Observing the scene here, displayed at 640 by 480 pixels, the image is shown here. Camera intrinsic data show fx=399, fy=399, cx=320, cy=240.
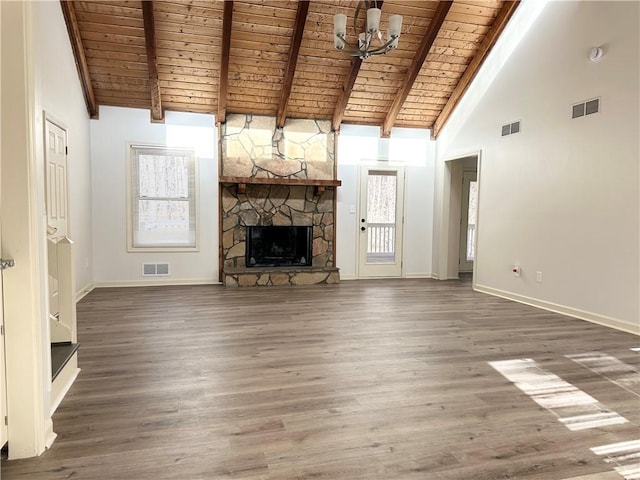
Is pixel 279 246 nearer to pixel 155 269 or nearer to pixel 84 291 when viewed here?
pixel 155 269

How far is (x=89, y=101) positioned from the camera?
5855 millimetres

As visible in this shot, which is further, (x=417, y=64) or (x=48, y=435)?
(x=417, y=64)

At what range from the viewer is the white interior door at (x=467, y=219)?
781 centimetres

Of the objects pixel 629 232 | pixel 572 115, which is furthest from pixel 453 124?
pixel 629 232

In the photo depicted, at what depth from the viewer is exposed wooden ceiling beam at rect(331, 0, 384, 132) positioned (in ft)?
18.7

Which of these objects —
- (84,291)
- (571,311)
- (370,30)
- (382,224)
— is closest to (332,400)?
(370,30)

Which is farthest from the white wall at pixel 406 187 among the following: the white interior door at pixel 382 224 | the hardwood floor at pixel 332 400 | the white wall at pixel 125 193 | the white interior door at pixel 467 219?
the hardwood floor at pixel 332 400

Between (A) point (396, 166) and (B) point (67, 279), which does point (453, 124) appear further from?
(B) point (67, 279)

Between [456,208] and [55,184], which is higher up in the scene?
[55,184]

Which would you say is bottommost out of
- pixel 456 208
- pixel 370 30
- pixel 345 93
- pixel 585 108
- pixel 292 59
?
pixel 456 208

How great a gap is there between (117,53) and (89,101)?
95 cm

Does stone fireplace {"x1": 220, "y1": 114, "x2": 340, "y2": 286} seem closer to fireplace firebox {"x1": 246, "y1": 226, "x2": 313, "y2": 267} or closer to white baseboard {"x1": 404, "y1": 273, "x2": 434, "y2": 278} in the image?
fireplace firebox {"x1": 246, "y1": 226, "x2": 313, "y2": 267}

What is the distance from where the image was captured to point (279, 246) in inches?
276

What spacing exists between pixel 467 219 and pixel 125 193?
243 inches
